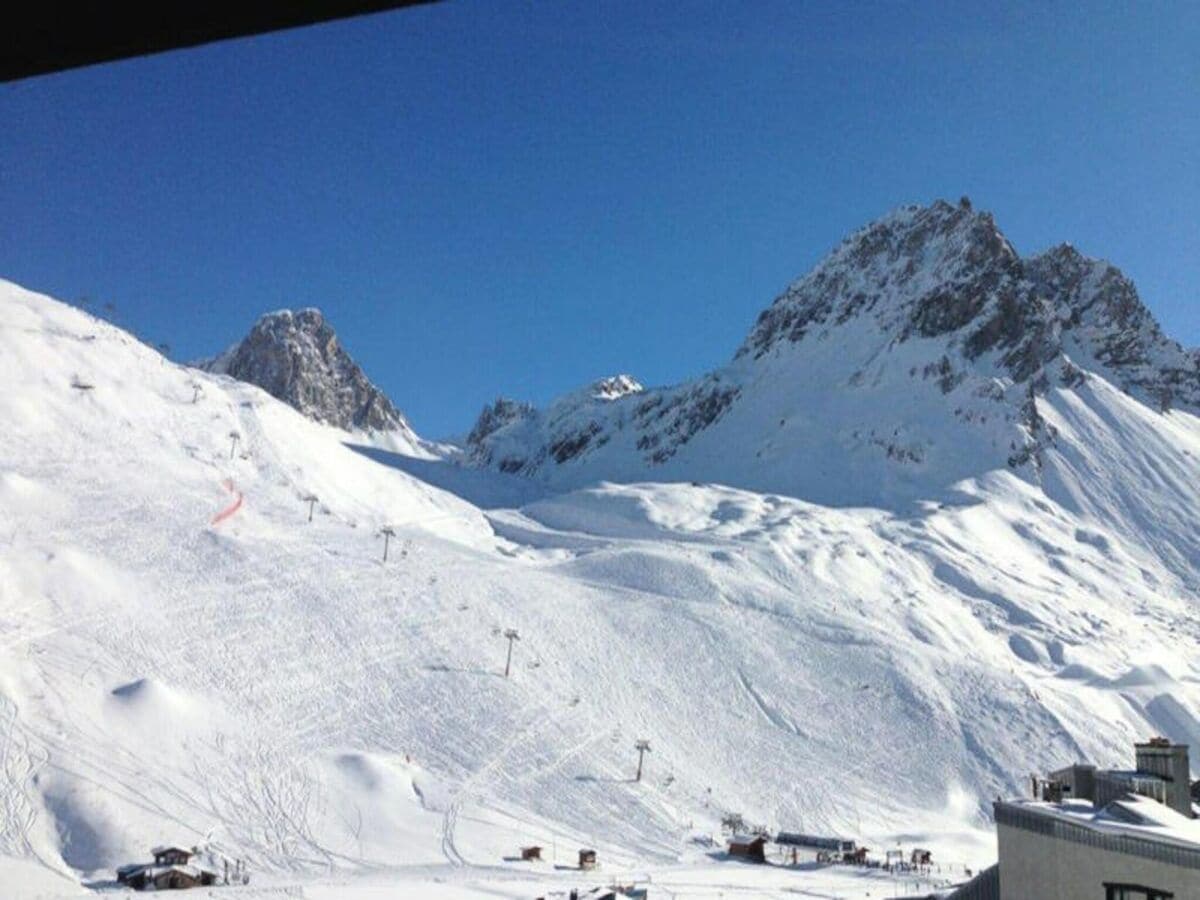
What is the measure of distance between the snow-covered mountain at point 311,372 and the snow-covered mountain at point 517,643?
75.9 metres

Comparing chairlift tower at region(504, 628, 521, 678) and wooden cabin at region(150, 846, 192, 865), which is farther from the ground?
chairlift tower at region(504, 628, 521, 678)

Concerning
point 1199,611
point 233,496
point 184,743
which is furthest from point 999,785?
point 1199,611

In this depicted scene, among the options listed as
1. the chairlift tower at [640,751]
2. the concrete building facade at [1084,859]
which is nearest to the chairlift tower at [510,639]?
the chairlift tower at [640,751]

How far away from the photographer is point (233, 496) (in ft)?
191

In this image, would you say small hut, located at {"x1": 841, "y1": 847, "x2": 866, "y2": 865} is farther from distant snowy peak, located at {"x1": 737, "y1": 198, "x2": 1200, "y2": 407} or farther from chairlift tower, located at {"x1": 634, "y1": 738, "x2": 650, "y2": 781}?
distant snowy peak, located at {"x1": 737, "y1": 198, "x2": 1200, "y2": 407}

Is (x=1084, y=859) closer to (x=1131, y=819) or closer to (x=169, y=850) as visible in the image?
(x=1131, y=819)

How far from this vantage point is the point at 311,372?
6560 inches

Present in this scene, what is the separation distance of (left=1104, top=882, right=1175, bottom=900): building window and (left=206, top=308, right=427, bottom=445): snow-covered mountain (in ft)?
501

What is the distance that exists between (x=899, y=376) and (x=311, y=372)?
291 ft

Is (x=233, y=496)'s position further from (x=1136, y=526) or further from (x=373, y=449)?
(x=1136, y=526)

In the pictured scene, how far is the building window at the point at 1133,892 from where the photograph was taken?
43.2 ft

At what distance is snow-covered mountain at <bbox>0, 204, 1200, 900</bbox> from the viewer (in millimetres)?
34250

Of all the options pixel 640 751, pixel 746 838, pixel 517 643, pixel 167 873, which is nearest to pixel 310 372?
pixel 517 643

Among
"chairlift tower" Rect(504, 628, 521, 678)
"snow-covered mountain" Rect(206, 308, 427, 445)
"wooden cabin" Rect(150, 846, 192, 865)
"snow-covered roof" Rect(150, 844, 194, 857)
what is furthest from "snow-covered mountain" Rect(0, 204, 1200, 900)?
"snow-covered mountain" Rect(206, 308, 427, 445)
